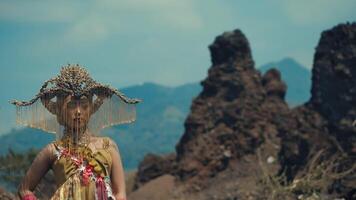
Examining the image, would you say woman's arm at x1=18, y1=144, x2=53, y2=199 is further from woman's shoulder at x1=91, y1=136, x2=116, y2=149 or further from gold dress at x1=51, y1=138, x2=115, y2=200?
woman's shoulder at x1=91, y1=136, x2=116, y2=149

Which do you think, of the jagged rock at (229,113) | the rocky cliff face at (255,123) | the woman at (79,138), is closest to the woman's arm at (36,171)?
the woman at (79,138)

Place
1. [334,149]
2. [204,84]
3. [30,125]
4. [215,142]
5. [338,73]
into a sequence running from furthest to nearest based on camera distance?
[204,84], [215,142], [338,73], [334,149], [30,125]

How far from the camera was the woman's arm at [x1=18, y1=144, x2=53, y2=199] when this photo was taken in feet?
19.6

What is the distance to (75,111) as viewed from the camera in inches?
235

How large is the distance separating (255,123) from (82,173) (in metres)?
26.1

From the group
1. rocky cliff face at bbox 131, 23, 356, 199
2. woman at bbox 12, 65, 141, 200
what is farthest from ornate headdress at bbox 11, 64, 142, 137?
rocky cliff face at bbox 131, 23, 356, 199

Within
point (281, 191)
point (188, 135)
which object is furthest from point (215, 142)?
point (281, 191)

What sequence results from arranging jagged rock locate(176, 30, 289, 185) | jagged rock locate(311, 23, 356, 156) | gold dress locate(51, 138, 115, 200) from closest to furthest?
gold dress locate(51, 138, 115, 200)
jagged rock locate(311, 23, 356, 156)
jagged rock locate(176, 30, 289, 185)

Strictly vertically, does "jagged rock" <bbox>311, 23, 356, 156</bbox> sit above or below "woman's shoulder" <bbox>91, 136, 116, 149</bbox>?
above

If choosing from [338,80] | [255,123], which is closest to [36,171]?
[338,80]

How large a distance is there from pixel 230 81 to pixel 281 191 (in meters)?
14.2

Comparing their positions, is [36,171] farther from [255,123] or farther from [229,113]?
[229,113]

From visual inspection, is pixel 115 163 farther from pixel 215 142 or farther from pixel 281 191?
pixel 215 142

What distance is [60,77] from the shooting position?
604 centimetres
